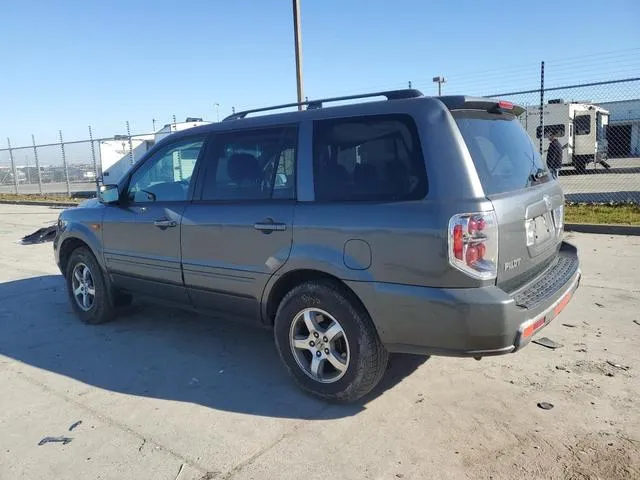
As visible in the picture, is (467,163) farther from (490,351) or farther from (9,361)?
(9,361)

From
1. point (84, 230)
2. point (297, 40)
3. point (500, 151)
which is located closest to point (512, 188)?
point (500, 151)

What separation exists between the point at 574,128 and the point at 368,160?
22119mm

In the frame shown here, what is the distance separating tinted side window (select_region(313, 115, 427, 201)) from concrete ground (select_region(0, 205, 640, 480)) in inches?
55.2

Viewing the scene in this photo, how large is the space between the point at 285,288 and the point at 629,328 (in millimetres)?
3066

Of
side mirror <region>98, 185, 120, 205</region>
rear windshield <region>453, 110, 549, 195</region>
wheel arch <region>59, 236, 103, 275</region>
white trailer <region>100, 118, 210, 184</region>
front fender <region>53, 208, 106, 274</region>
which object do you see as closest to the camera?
rear windshield <region>453, 110, 549, 195</region>

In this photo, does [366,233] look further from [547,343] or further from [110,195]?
[110,195]

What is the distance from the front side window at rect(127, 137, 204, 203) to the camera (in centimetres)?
427

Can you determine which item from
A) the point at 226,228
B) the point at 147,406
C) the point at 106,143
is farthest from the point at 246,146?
the point at 106,143

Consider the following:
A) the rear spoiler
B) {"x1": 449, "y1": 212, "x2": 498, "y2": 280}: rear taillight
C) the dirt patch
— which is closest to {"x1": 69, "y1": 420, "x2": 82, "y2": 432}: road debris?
the dirt patch

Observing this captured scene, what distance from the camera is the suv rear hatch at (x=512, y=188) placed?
293 cm

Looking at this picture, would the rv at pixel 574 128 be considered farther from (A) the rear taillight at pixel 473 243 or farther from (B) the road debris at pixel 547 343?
(A) the rear taillight at pixel 473 243

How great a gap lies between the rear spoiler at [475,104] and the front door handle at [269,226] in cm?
130

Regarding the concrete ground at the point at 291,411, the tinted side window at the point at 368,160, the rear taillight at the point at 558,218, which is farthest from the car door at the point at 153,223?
the rear taillight at the point at 558,218

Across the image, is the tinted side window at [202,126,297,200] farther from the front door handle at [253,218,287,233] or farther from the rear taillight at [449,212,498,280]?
the rear taillight at [449,212,498,280]
